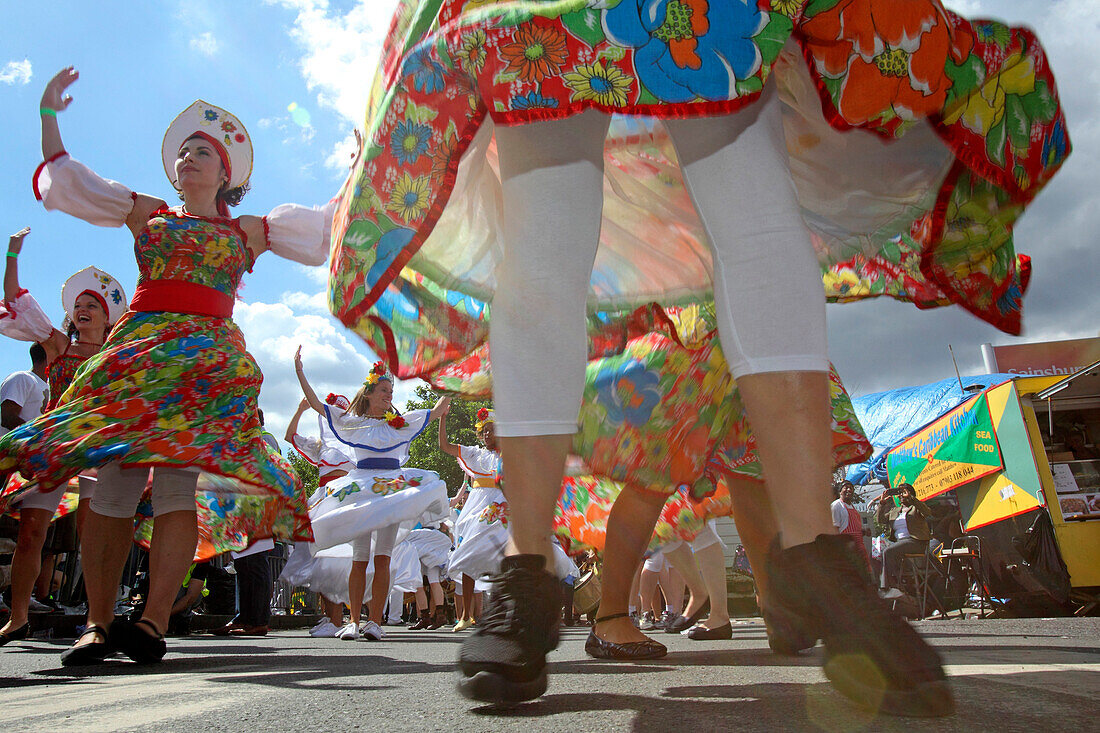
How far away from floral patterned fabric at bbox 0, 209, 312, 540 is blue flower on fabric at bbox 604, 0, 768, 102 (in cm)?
183

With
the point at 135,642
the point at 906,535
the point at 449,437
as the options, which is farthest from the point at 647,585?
the point at 449,437

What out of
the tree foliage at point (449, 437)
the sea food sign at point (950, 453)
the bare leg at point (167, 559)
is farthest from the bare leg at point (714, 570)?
the tree foliage at point (449, 437)

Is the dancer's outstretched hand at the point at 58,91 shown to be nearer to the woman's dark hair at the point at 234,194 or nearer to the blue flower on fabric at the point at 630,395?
the woman's dark hair at the point at 234,194

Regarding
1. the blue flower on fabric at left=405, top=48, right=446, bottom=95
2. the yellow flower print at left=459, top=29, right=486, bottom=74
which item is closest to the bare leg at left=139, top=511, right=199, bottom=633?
the blue flower on fabric at left=405, top=48, right=446, bottom=95

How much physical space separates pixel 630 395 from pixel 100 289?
13.4ft

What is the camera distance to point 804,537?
99 cm

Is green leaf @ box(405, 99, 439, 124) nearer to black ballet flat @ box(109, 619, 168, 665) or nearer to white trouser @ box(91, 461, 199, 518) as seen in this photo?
white trouser @ box(91, 461, 199, 518)

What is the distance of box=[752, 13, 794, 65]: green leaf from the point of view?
1113mm

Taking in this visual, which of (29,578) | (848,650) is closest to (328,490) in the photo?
(29,578)

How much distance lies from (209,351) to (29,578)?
5.99 feet

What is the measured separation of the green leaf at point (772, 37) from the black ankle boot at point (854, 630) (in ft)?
2.33

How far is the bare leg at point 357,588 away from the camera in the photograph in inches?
201

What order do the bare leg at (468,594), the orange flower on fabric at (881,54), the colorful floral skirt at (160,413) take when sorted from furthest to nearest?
1. the bare leg at (468,594)
2. the colorful floral skirt at (160,413)
3. the orange flower on fabric at (881,54)

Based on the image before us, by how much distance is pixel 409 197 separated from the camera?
53.4 inches
